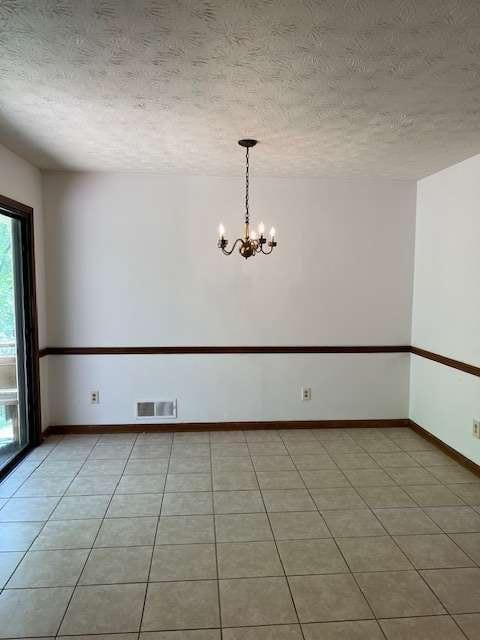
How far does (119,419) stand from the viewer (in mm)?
4219

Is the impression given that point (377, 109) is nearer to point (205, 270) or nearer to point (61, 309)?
point (205, 270)

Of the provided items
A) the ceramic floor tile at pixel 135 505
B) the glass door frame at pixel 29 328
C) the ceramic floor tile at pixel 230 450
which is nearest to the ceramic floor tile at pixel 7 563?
the ceramic floor tile at pixel 135 505

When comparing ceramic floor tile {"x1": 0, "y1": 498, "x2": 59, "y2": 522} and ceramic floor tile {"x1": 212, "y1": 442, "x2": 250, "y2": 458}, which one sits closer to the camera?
ceramic floor tile {"x1": 0, "y1": 498, "x2": 59, "y2": 522}

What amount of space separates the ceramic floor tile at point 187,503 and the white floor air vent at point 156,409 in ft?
4.25

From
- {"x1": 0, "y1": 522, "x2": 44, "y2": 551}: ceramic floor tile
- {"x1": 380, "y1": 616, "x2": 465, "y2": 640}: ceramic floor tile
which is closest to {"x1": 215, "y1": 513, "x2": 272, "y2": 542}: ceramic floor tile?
{"x1": 380, "y1": 616, "x2": 465, "y2": 640}: ceramic floor tile

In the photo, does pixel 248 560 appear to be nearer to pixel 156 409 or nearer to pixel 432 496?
pixel 432 496

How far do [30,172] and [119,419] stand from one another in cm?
237

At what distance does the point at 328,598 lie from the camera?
202cm

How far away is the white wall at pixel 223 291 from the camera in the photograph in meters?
4.08

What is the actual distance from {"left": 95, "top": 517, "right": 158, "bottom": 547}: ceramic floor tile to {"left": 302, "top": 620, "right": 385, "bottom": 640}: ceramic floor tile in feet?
3.27

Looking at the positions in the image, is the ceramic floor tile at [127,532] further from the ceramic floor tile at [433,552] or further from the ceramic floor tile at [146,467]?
the ceramic floor tile at [433,552]

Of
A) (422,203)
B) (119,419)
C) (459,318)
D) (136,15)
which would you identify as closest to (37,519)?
(119,419)

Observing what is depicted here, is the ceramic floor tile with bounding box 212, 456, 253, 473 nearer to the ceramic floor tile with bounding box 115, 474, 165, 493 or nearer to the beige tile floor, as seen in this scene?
the beige tile floor

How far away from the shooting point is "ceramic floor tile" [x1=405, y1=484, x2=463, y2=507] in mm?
2910
